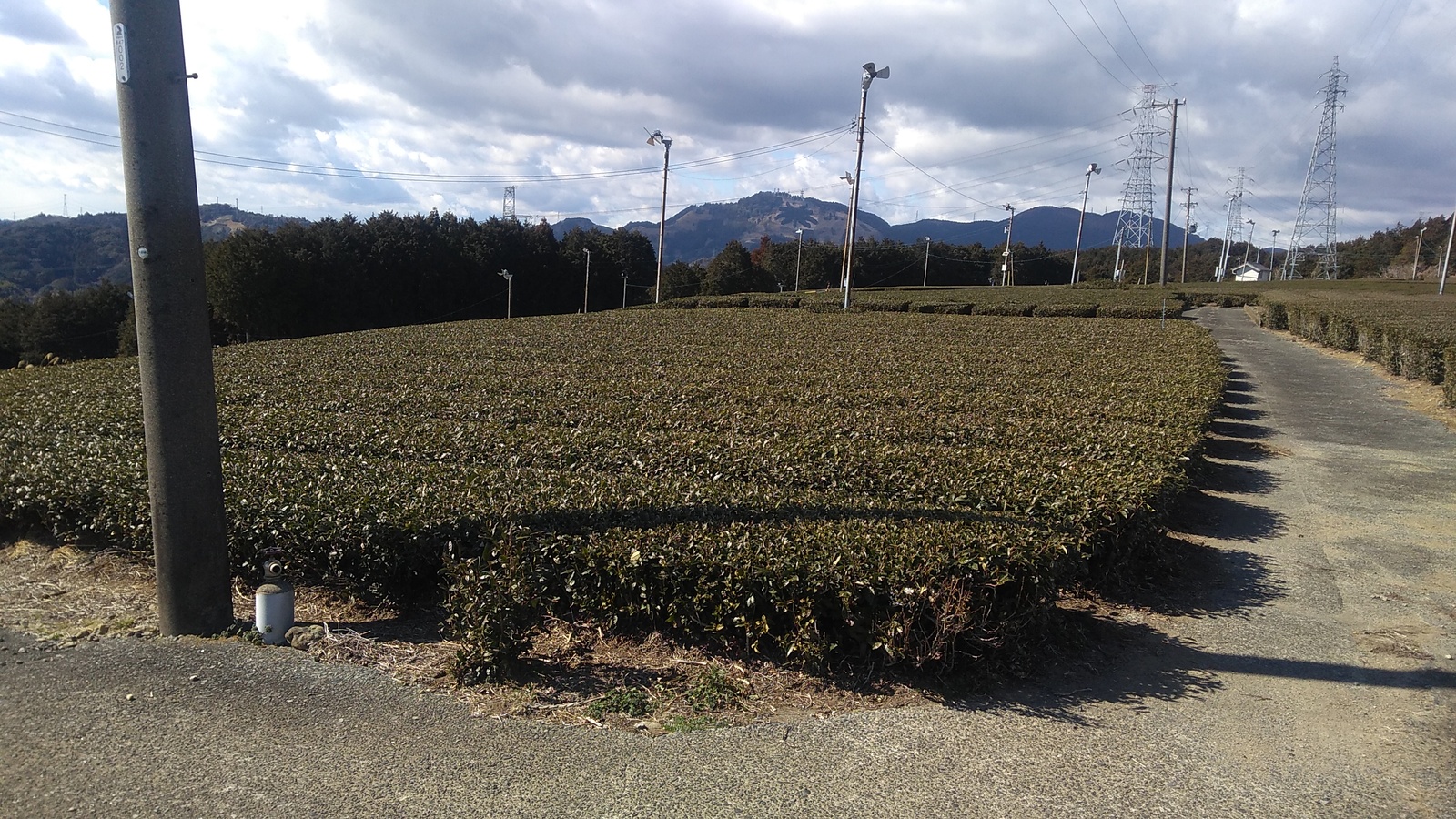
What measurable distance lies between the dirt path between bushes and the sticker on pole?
267 centimetres

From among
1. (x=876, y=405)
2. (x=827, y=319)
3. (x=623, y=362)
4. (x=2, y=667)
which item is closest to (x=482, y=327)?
(x=623, y=362)

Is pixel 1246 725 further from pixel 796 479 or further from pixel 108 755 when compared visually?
pixel 108 755

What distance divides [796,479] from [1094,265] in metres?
107

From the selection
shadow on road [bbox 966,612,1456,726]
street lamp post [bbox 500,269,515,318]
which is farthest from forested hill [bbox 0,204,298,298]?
shadow on road [bbox 966,612,1456,726]

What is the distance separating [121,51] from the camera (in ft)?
12.5

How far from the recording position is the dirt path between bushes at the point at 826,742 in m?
2.98

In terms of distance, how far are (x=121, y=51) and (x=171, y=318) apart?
3.92ft

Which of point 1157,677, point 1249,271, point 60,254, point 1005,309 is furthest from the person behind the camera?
point 1249,271

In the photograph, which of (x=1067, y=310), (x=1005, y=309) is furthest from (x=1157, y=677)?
(x=1067, y=310)

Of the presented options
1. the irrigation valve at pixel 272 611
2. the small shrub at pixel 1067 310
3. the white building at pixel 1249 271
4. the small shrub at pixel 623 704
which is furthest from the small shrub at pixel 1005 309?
the white building at pixel 1249 271

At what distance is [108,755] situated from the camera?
3.17 meters

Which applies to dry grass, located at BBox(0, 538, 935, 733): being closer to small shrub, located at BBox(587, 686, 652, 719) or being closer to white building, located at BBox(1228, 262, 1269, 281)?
small shrub, located at BBox(587, 686, 652, 719)

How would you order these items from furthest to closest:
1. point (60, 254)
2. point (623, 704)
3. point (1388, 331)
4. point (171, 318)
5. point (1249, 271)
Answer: point (1249, 271), point (60, 254), point (1388, 331), point (171, 318), point (623, 704)

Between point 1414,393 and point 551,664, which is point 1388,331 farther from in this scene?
point 551,664
